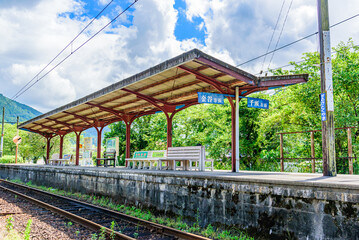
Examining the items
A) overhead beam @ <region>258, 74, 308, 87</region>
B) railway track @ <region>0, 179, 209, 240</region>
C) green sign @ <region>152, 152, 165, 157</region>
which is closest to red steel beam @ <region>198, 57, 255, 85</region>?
overhead beam @ <region>258, 74, 308, 87</region>

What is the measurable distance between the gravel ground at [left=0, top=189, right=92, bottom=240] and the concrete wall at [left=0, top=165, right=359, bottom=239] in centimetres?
223

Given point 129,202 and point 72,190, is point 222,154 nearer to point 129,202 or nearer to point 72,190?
point 72,190

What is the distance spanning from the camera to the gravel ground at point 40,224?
6.48 meters

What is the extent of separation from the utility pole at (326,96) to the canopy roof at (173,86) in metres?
2.18

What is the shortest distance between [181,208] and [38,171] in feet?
44.7

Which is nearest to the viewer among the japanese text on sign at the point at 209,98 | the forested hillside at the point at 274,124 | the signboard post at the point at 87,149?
the japanese text on sign at the point at 209,98

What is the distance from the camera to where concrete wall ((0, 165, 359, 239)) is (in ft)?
16.1

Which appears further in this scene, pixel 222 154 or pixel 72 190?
pixel 222 154

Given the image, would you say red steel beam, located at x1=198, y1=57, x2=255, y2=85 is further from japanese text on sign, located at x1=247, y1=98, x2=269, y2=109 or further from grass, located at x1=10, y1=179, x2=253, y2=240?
grass, located at x1=10, y1=179, x2=253, y2=240

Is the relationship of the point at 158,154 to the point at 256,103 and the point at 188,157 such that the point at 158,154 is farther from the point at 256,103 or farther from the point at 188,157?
the point at 256,103

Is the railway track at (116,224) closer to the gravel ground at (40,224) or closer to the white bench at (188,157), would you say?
the gravel ground at (40,224)

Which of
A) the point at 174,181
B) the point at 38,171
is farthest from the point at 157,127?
the point at 174,181

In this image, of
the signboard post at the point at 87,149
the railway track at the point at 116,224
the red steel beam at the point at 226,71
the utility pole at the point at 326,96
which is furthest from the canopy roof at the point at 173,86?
the signboard post at the point at 87,149

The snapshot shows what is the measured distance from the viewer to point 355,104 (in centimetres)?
1260
